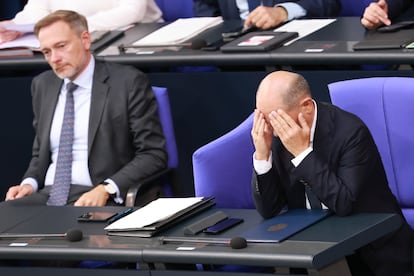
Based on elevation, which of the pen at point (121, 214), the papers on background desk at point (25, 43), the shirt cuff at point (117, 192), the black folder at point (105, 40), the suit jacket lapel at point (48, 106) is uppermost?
the papers on background desk at point (25, 43)

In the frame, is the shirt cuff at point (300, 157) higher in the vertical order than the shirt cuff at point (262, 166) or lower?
higher

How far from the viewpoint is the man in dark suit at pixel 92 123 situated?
218 inches

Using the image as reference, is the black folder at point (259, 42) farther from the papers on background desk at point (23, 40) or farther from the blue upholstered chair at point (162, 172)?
the papers on background desk at point (23, 40)

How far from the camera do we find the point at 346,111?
15.3 ft

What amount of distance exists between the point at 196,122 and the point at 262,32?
55cm

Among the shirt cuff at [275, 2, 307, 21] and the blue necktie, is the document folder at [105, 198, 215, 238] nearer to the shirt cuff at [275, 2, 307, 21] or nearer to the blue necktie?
the shirt cuff at [275, 2, 307, 21]

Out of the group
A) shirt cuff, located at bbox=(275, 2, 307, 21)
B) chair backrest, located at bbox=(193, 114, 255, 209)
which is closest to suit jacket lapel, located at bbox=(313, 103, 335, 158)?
chair backrest, located at bbox=(193, 114, 255, 209)

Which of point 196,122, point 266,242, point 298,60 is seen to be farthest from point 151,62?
point 266,242

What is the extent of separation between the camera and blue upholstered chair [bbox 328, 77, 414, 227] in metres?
4.76

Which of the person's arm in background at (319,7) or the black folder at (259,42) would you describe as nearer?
the black folder at (259,42)

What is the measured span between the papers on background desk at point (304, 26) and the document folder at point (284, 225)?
188 cm

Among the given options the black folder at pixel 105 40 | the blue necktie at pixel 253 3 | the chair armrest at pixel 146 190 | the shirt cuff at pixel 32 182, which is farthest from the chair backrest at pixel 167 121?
the blue necktie at pixel 253 3

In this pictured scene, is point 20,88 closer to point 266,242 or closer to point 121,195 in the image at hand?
point 121,195

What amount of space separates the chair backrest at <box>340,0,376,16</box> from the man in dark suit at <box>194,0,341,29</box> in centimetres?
13
